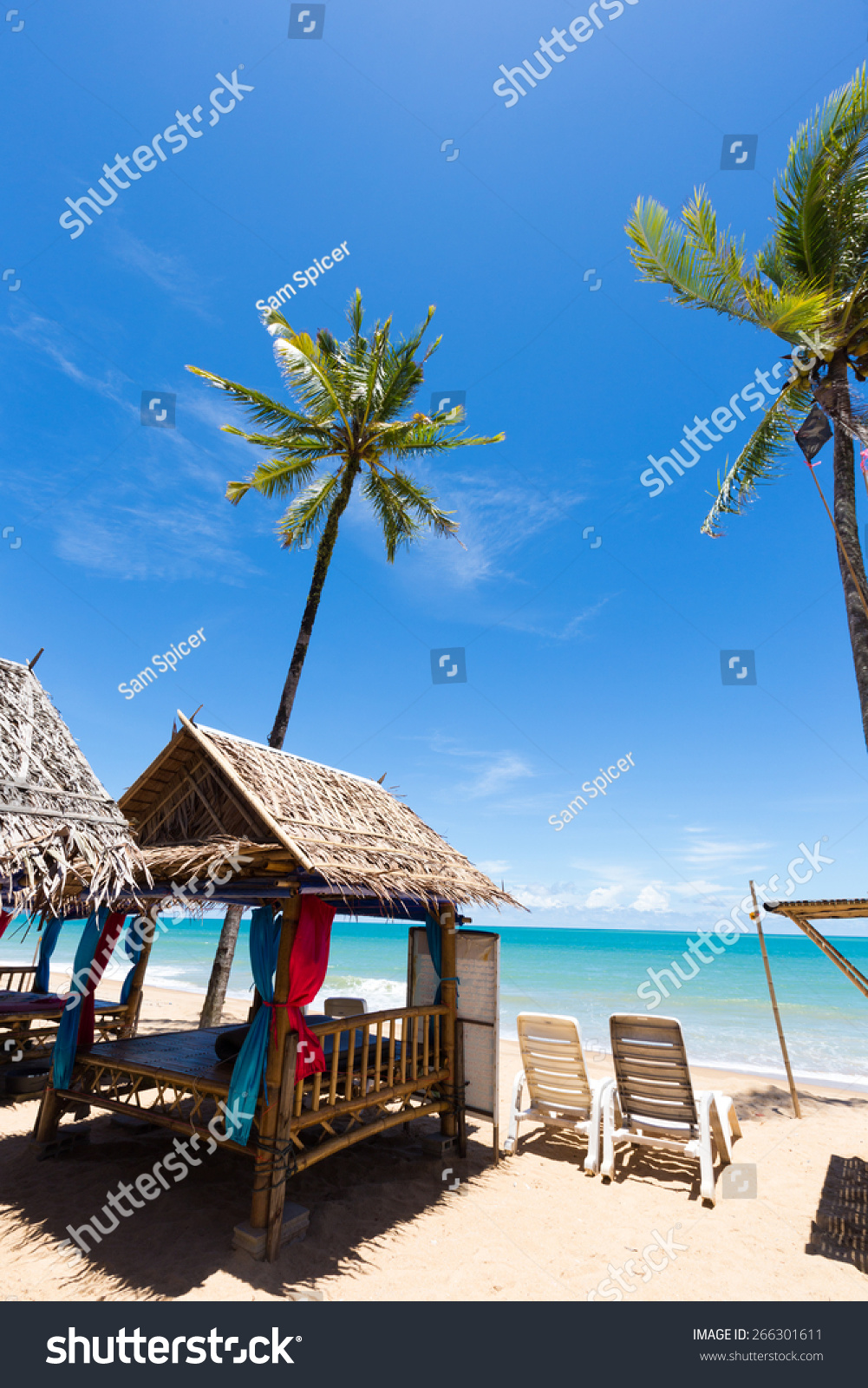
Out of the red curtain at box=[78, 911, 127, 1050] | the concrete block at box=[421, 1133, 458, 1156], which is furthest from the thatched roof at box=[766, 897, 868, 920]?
the red curtain at box=[78, 911, 127, 1050]

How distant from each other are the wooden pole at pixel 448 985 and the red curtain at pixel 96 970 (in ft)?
11.6

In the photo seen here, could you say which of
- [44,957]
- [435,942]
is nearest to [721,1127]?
[435,942]

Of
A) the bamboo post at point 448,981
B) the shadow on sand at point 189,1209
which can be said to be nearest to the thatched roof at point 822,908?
the bamboo post at point 448,981

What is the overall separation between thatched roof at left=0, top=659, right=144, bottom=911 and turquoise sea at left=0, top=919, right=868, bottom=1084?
1.32m

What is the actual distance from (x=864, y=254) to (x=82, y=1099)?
1400 cm

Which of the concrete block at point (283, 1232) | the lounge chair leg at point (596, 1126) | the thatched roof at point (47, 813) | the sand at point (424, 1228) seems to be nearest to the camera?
the sand at point (424, 1228)

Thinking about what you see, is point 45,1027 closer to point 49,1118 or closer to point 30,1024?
point 30,1024

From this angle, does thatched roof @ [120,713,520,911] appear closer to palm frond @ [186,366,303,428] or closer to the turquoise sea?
the turquoise sea

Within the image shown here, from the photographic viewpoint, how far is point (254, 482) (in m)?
11.8

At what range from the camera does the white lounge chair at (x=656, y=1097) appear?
6180 mm

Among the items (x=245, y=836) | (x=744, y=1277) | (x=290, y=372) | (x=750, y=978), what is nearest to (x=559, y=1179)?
(x=744, y=1277)

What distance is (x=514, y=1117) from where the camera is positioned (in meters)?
7.03

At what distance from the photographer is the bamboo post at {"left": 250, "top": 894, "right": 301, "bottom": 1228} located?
4586 millimetres

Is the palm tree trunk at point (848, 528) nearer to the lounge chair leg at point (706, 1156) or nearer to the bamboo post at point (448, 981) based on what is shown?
the lounge chair leg at point (706, 1156)
